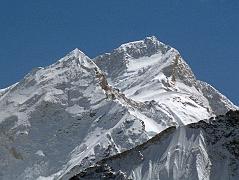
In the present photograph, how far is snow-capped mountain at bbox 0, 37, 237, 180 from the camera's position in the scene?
5103 inches

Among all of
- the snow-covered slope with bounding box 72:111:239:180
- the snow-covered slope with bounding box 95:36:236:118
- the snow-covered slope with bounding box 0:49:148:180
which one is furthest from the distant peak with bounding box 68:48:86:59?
the snow-covered slope with bounding box 72:111:239:180

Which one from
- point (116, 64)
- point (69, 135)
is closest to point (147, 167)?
point (69, 135)

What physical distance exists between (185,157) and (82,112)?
4904cm

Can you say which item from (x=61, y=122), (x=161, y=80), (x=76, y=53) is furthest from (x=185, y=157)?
(x=161, y=80)

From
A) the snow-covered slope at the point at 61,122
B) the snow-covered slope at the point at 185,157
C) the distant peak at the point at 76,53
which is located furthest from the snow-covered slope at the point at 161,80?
the snow-covered slope at the point at 185,157

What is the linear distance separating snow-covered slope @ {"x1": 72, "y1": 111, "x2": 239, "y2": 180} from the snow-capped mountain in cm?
2607

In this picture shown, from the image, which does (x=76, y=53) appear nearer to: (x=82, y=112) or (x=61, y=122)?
(x=82, y=112)

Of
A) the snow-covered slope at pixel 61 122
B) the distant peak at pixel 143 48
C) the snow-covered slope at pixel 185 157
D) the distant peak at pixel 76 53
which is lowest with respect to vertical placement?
the snow-covered slope at pixel 185 157

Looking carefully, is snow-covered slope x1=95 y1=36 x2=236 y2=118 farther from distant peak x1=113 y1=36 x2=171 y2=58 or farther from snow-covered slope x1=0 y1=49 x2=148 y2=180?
snow-covered slope x1=0 y1=49 x2=148 y2=180

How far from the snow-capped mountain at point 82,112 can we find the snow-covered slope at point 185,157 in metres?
26.1

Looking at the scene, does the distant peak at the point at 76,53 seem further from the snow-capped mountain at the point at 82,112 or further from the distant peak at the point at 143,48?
the distant peak at the point at 143,48

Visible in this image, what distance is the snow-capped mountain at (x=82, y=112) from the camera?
425 ft

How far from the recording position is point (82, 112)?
141625 millimetres

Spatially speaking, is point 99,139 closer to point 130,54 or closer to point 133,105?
point 133,105
